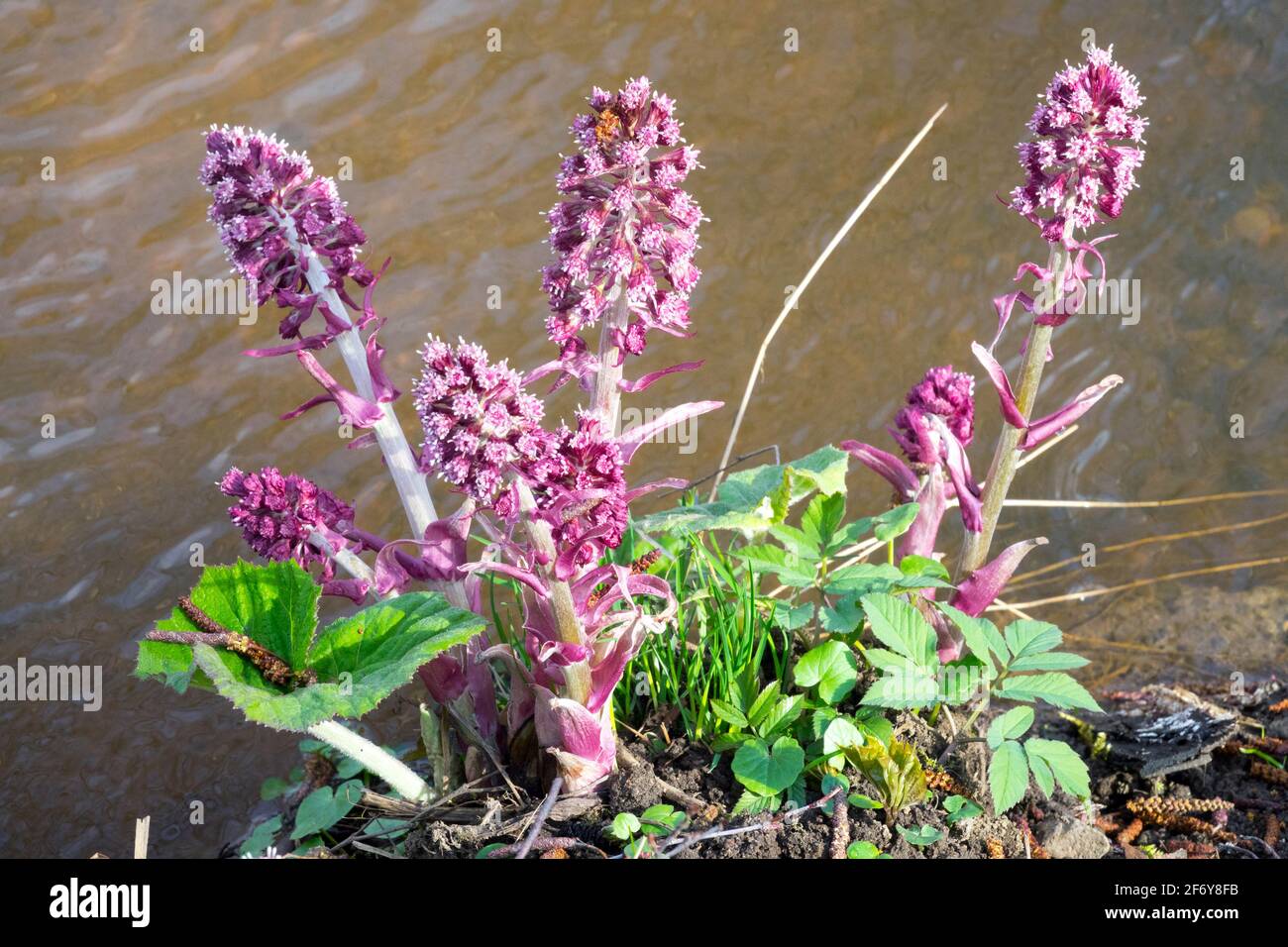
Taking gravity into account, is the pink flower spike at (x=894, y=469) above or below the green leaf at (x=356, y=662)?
above

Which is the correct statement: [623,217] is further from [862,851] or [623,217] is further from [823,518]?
[862,851]

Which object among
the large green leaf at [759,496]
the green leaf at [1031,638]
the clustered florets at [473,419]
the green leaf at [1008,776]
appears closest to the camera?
the clustered florets at [473,419]

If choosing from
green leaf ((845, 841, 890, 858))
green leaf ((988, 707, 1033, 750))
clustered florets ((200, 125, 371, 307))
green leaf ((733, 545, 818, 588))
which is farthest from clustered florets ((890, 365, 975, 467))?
clustered florets ((200, 125, 371, 307))

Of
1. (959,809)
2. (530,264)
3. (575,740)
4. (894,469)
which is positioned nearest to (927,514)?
(894,469)

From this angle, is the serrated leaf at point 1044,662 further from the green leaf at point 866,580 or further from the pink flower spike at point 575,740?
the pink flower spike at point 575,740

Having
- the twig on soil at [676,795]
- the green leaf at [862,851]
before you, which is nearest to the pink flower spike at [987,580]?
the green leaf at [862,851]

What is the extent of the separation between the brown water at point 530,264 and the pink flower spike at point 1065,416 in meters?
1.14

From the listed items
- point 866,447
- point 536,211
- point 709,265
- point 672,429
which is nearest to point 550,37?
point 536,211

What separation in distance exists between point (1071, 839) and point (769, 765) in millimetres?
585

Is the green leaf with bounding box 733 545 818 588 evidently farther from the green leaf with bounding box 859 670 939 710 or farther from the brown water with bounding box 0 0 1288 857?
the brown water with bounding box 0 0 1288 857

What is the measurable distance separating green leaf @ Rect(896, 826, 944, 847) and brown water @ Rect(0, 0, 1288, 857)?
1284 millimetres

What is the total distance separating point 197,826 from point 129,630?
666 mm

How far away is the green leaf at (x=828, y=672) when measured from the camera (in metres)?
2.35

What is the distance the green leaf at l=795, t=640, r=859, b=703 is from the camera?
2350 millimetres
